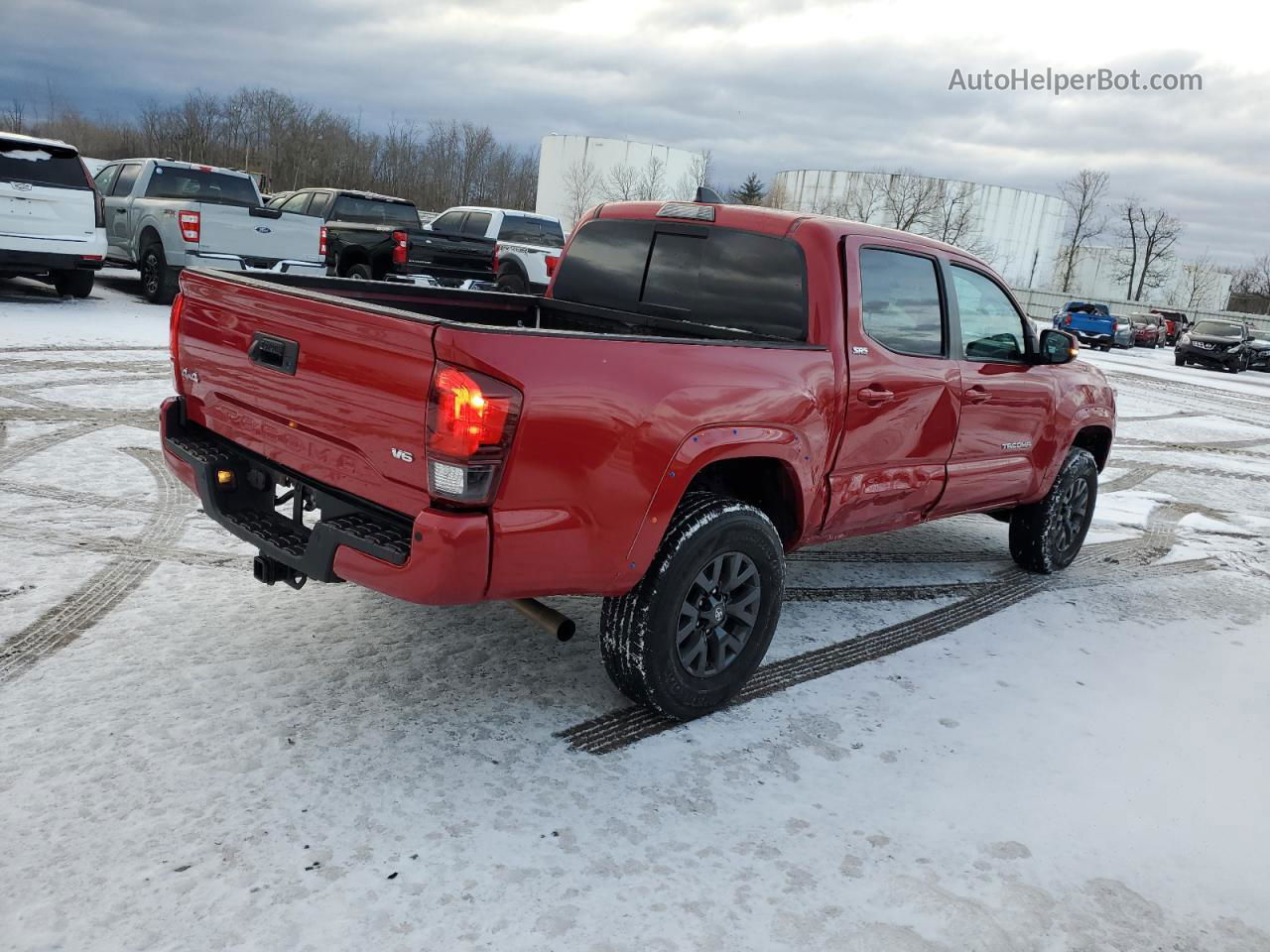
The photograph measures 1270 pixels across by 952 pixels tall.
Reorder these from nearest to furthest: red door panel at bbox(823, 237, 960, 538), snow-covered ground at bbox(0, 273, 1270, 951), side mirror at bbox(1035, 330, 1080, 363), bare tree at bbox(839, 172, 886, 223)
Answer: snow-covered ground at bbox(0, 273, 1270, 951)
red door panel at bbox(823, 237, 960, 538)
side mirror at bbox(1035, 330, 1080, 363)
bare tree at bbox(839, 172, 886, 223)

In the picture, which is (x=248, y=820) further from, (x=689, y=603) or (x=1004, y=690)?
(x=1004, y=690)

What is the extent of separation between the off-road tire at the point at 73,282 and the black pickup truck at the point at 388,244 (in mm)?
3374

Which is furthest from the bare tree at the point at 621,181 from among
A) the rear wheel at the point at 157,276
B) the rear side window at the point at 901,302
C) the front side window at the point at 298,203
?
the rear side window at the point at 901,302

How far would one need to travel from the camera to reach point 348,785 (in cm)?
313

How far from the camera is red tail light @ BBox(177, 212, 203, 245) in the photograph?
13141 mm

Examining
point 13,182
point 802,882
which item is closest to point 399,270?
point 13,182

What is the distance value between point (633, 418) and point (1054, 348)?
10.6 ft

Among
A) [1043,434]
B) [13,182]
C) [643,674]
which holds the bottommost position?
[643,674]

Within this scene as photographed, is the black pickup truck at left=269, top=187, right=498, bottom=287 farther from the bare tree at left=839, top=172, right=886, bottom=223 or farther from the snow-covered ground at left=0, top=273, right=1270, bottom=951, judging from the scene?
the bare tree at left=839, top=172, right=886, bottom=223

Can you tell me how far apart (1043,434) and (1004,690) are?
194 cm

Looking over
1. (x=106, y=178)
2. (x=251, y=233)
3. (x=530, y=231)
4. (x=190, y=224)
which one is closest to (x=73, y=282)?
(x=190, y=224)

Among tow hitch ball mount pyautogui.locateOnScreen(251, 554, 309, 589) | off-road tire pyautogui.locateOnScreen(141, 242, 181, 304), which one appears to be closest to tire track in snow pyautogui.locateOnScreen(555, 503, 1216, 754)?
tow hitch ball mount pyautogui.locateOnScreen(251, 554, 309, 589)

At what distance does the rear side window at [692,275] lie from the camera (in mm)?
4293

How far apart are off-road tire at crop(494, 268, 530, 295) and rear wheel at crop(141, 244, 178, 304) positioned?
5255mm
